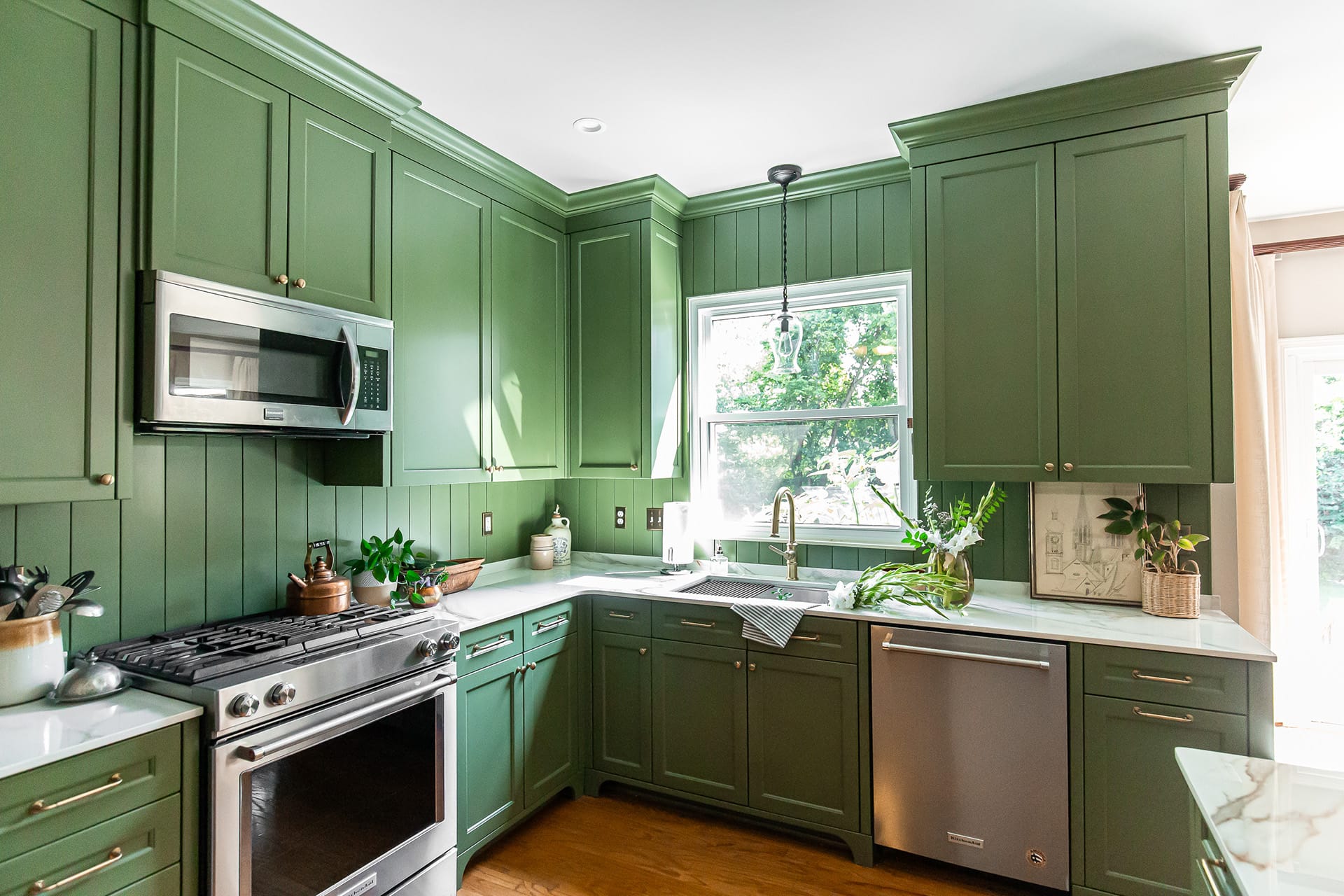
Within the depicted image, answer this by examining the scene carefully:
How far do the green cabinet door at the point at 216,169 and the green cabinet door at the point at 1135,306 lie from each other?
2.51m

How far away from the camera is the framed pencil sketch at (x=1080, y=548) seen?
8.66 feet

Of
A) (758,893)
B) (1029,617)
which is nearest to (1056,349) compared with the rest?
(1029,617)

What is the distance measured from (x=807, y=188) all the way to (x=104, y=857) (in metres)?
3.15

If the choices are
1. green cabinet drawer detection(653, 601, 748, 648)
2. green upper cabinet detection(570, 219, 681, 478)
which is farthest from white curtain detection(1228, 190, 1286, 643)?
green upper cabinet detection(570, 219, 681, 478)

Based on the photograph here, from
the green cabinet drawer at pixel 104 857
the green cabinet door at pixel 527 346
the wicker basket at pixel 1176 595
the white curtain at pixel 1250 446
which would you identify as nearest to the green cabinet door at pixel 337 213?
the green cabinet door at pixel 527 346

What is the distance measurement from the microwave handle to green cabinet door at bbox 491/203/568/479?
76 cm

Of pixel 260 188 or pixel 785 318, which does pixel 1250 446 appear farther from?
Result: pixel 260 188

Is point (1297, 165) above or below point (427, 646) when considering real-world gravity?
above

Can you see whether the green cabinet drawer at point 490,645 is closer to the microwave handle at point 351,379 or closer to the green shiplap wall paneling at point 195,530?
the green shiplap wall paneling at point 195,530

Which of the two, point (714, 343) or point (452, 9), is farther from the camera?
point (714, 343)

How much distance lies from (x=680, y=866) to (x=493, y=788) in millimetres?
704

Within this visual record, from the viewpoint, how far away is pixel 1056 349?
2496 mm

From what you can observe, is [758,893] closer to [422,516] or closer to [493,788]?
[493,788]

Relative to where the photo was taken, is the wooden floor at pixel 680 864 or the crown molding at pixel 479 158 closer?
the wooden floor at pixel 680 864
